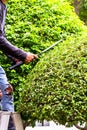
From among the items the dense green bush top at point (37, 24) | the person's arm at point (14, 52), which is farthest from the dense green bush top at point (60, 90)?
the dense green bush top at point (37, 24)

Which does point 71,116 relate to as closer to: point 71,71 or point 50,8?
point 71,71

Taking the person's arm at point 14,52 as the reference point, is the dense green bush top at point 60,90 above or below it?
below

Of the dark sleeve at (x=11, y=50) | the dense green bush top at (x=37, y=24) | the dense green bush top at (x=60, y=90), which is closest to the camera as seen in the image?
the dark sleeve at (x=11, y=50)

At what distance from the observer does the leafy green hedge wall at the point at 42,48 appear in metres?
4.29

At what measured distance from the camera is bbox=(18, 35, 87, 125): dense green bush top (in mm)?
4219

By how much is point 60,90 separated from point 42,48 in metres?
1.45

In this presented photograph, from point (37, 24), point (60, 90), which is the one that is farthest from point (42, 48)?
point (60, 90)

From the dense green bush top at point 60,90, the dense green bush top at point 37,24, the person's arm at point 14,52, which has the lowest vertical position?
the dense green bush top at point 60,90

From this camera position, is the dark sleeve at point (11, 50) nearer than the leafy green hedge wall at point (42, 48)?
Yes

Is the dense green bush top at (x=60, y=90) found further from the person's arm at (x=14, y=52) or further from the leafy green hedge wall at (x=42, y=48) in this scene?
the person's arm at (x=14, y=52)

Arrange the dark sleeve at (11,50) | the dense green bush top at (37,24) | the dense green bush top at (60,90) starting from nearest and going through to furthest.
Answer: the dark sleeve at (11,50) → the dense green bush top at (60,90) → the dense green bush top at (37,24)

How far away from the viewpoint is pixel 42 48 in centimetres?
563

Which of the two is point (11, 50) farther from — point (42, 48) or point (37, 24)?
point (37, 24)

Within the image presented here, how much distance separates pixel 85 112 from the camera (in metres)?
4.24
